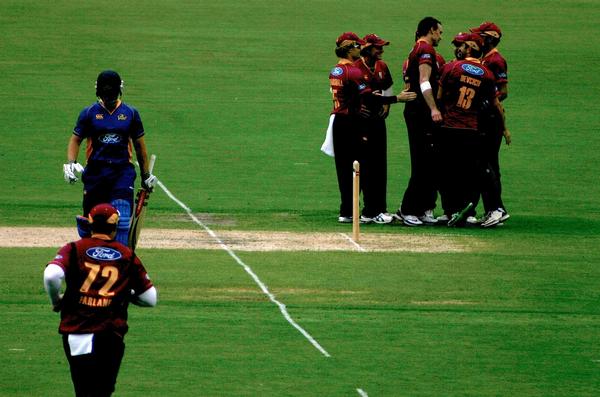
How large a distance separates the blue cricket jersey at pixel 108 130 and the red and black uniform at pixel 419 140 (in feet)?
18.3

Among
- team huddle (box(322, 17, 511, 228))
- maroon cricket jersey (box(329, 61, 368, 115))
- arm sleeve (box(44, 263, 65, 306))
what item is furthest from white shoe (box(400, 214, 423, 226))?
arm sleeve (box(44, 263, 65, 306))

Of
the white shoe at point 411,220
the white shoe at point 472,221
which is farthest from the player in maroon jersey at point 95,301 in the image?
the white shoe at point 472,221

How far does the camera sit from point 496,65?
18.8 meters

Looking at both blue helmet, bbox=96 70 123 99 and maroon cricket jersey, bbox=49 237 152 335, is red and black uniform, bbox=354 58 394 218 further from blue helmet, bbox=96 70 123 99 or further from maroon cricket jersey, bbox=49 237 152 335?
maroon cricket jersey, bbox=49 237 152 335

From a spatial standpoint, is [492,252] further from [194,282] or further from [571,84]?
[571,84]

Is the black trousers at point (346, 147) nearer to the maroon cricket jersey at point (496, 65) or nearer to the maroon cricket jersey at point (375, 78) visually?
the maroon cricket jersey at point (375, 78)

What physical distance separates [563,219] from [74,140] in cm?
825

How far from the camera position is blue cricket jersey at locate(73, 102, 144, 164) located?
1352cm

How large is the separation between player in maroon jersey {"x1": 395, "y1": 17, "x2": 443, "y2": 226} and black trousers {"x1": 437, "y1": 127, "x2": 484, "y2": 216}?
6.2 inches

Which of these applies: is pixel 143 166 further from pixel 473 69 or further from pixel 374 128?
pixel 473 69

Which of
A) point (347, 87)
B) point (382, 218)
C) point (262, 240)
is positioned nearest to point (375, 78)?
point (347, 87)

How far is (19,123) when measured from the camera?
27406 mm

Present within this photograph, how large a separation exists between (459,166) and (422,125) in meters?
0.72

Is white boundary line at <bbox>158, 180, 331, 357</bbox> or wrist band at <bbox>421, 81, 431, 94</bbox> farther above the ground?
wrist band at <bbox>421, 81, 431, 94</bbox>
